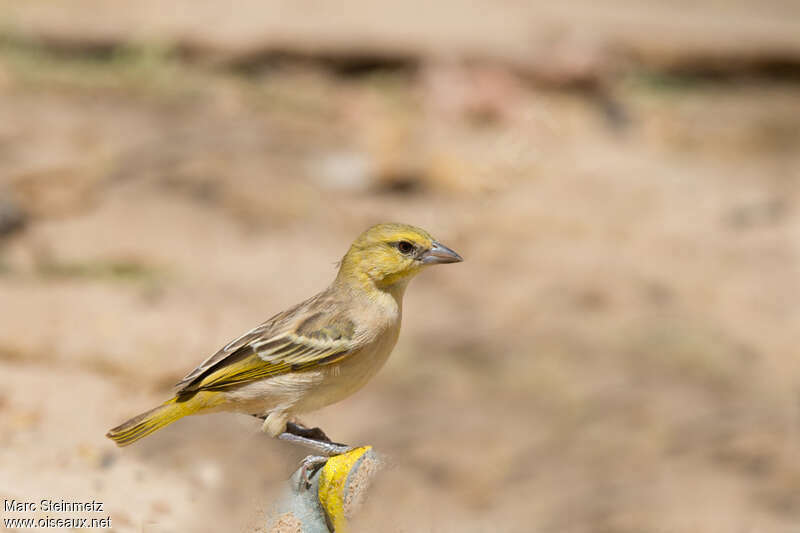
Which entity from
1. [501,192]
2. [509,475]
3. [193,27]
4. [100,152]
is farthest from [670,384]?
[193,27]

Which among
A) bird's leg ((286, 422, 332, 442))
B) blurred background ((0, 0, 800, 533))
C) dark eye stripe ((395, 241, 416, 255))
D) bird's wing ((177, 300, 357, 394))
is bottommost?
bird's leg ((286, 422, 332, 442))

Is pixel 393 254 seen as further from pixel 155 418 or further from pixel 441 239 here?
pixel 441 239

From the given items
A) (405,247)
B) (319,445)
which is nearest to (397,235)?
(405,247)

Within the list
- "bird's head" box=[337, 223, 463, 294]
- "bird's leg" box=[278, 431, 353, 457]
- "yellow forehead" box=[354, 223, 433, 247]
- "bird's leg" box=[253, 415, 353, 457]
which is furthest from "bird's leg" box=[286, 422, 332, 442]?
"yellow forehead" box=[354, 223, 433, 247]

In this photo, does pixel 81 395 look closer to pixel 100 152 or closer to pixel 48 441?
pixel 48 441

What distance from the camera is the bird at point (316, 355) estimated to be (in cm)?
399

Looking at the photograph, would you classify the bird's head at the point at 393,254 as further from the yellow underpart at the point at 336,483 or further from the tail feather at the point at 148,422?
the tail feather at the point at 148,422

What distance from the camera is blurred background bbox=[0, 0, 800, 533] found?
6848 mm

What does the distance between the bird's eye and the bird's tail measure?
0.87 metres

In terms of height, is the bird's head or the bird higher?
the bird's head

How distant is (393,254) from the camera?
406cm

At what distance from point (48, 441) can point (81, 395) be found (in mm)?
1026

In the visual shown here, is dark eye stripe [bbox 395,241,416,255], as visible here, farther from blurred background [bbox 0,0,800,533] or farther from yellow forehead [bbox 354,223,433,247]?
blurred background [bbox 0,0,800,533]

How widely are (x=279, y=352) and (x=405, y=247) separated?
0.61 meters
